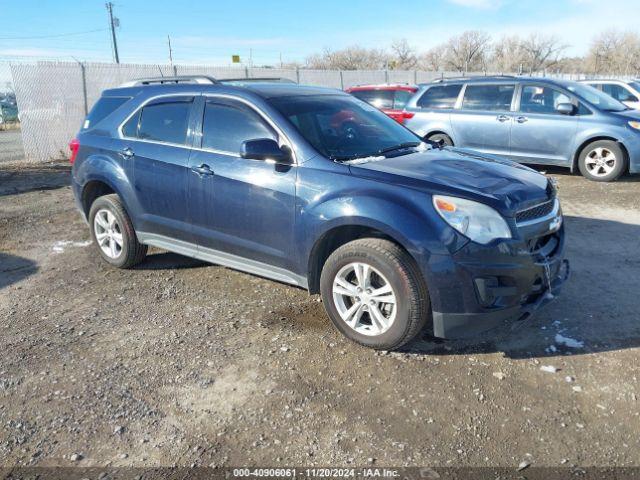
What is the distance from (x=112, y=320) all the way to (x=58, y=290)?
1.01 m

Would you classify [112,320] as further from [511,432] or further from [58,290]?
[511,432]

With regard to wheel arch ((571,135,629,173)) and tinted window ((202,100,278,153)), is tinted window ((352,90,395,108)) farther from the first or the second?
tinted window ((202,100,278,153))

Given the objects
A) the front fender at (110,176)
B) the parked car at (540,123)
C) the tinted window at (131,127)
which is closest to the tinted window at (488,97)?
the parked car at (540,123)

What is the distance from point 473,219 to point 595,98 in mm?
7398

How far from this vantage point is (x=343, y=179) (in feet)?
12.2

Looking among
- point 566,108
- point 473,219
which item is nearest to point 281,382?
point 473,219

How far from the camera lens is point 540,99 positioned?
9289 millimetres

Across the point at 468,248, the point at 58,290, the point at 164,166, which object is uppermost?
the point at 164,166

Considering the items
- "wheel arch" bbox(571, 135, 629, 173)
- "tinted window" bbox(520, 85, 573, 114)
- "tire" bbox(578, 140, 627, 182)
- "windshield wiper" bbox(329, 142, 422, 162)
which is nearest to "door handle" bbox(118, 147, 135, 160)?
"windshield wiper" bbox(329, 142, 422, 162)

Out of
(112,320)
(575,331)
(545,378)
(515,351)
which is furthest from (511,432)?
(112,320)

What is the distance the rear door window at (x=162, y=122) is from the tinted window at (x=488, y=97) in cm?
665

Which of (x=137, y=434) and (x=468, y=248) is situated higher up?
(x=468, y=248)

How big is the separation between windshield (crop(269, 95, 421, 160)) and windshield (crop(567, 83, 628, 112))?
18.5 ft

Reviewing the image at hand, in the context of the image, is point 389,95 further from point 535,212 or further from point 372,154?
point 535,212
